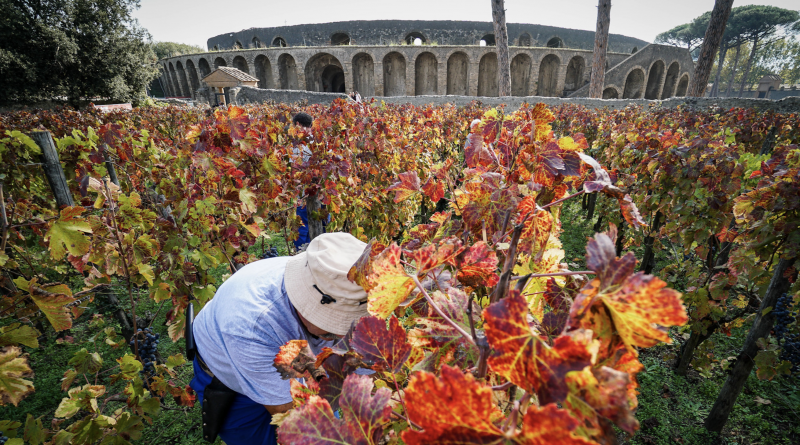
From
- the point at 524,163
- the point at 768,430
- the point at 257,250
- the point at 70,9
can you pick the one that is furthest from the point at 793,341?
the point at 70,9

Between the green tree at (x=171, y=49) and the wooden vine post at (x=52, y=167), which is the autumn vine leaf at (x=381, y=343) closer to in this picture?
the wooden vine post at (x=52, y=167)

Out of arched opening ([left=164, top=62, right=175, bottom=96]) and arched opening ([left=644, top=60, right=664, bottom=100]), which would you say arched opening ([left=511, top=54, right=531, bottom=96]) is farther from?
arched opening ([left=164, top=62, right=175, bottom=96])

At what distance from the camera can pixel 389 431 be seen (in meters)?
0.78

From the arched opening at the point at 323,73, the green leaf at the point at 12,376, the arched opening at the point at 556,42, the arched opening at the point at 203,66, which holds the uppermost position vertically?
the arched opening at the point at 556,42

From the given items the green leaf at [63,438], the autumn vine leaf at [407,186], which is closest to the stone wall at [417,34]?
the autumn vine leaf at [407,186]

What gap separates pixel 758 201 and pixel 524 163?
1.90 meters

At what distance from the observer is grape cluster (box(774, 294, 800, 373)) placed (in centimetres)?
225

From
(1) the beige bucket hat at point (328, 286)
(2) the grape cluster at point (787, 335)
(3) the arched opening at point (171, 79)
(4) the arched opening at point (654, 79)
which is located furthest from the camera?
(3) the arched opening at point (171, 79)

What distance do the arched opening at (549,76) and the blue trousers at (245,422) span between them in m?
30.6

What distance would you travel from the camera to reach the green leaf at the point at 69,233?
4.42 feet

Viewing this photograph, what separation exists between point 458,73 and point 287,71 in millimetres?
14350

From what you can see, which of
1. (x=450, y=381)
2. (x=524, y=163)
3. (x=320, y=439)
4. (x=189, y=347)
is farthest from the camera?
(x=189, y=347)

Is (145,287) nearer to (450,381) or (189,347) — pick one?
(189,347)

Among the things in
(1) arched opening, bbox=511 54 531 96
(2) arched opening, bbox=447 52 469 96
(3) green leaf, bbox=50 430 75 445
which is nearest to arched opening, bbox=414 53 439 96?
(2) arched opening, bbox=447 52 469 96
